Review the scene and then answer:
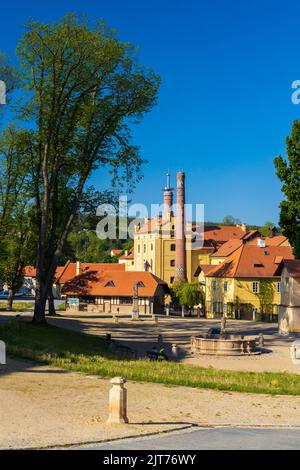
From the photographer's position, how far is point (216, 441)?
43.4 feet

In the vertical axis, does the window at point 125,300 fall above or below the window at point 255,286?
below

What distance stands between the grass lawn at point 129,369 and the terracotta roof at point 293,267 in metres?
21.9

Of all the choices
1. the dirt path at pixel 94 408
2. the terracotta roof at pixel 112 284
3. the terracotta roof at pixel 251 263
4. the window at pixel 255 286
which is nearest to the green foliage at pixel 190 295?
the terracotta roof at pixel 251 263

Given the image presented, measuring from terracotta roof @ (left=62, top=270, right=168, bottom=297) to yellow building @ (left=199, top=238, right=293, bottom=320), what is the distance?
7.78 metres

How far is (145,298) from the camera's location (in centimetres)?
7594

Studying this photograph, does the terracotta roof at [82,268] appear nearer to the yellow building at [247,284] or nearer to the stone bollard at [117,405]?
the yellow building at [247,284]

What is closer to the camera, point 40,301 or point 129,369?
point 129,369

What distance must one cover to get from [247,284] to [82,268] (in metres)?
23.6

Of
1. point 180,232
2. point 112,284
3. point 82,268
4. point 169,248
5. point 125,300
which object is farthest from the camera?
point 169,248

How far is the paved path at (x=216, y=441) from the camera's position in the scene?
12625mm

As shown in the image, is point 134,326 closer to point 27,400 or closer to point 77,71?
point 77,71

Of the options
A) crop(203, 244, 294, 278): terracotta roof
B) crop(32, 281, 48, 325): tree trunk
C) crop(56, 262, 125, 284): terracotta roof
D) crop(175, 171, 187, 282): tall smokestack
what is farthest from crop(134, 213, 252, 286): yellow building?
crop(32, 281, 48, 325): tree trunk
